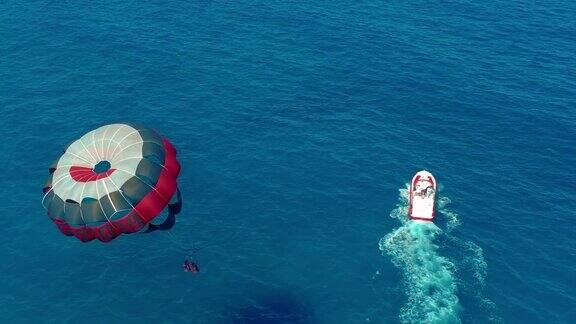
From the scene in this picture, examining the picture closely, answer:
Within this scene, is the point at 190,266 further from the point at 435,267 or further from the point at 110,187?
the point at 435,267

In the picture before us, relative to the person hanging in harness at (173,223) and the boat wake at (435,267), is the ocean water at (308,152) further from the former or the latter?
the person hanging in harness at (173,223)

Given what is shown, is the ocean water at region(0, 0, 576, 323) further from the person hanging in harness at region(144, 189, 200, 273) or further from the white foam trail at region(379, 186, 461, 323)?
the person hanging in harness at region(144, 189, 200, 273)

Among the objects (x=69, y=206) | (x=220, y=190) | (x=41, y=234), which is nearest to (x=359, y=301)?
(x=220, y=190)

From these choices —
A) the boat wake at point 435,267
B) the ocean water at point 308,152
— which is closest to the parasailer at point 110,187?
the ocean water at point 308,152

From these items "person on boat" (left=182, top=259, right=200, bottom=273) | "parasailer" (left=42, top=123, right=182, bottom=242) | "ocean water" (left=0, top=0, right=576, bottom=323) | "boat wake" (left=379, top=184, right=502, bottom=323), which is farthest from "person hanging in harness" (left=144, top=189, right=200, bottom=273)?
"boat wake" (left=379, top=184, right=502, bottom=323)

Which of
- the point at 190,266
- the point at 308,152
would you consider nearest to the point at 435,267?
the point at 308,152

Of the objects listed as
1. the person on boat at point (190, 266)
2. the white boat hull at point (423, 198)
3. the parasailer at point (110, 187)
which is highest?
the parasailer at point (110, 187)
